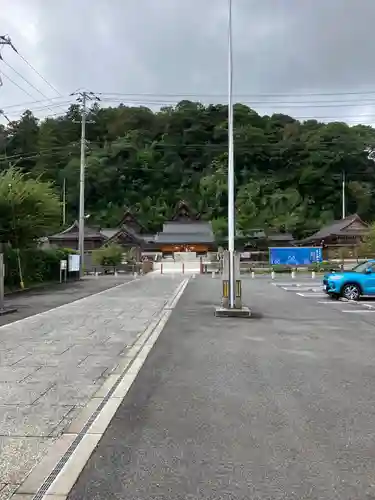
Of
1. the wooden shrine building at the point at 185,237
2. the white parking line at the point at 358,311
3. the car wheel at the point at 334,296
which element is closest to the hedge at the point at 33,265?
the car wheel at the point at 334,296

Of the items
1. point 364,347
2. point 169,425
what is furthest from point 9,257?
point 169,425

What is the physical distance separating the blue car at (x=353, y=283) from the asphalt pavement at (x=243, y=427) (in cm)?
1057

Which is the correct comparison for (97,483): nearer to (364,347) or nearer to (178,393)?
(178,393)

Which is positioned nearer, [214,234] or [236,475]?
[236,475]

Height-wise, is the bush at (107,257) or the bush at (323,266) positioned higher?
the bush at (107,257)

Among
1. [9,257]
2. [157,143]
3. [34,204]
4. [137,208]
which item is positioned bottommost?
[9,257]

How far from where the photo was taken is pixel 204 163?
99688mm

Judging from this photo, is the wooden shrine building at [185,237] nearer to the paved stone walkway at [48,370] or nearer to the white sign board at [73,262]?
the white sign board at [73,262]

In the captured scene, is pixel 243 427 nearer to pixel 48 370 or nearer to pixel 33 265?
pixel 48 370

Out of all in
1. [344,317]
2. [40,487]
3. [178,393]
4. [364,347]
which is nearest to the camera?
[40,487]

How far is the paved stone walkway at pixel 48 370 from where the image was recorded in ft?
16.1

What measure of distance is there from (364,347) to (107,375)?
16.1ft

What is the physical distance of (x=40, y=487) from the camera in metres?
4.02

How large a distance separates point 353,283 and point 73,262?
69.2ft
